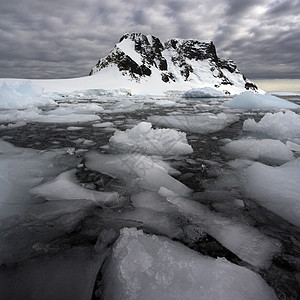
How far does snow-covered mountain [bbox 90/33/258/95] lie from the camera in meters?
52.2

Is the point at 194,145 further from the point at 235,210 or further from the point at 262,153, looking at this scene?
the point at 235,210

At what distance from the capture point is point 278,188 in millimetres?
1669

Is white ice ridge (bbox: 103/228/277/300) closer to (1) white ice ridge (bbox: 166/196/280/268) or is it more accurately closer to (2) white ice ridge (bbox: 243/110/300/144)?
(1) white ice ridge (bbox: 166/196/280/268)

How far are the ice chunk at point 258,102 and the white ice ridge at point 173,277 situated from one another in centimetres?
1022

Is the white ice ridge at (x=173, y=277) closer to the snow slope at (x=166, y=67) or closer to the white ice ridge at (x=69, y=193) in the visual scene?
the white ice ridge at (x=69, y=193)

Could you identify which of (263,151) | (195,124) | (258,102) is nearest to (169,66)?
(258,102)

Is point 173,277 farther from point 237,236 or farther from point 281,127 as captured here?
point 281,127

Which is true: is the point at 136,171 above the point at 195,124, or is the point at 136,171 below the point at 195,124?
above

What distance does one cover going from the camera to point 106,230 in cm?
126

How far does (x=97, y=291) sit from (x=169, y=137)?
238 centimetres

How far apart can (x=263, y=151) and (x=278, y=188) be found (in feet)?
3.69

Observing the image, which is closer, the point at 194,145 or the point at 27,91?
the point at 194,145

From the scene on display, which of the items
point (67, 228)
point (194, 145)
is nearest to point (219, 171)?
point (194, 145)

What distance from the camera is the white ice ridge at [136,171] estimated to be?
1.83 metres
